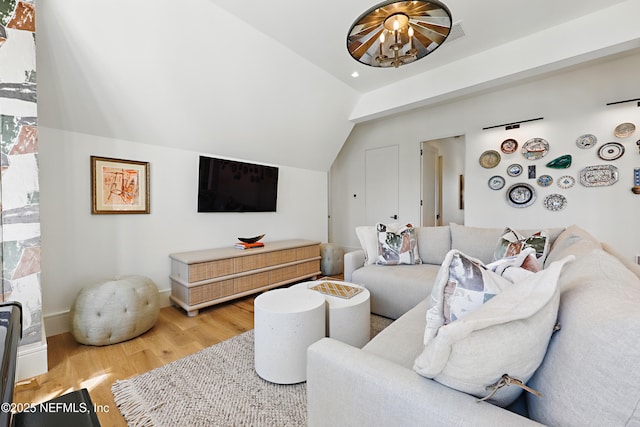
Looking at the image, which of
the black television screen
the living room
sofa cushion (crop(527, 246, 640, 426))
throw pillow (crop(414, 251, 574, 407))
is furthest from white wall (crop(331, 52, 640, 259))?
throw pillow (crop(414, 251, 574, 407))

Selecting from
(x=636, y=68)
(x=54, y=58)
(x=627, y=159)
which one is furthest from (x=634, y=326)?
(x=636, y=68)

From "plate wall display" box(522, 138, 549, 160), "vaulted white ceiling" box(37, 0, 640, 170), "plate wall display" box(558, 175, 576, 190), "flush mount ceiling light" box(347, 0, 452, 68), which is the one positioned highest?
"vaulted white ceiling" box(37, 0, 640, 170)

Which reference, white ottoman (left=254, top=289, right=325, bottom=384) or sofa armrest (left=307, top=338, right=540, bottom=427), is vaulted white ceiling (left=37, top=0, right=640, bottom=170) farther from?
sofa armrest (left=307, top=338, right=540, bottom=427)

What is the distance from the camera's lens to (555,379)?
2.17 ft

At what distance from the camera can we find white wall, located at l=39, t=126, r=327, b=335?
232cm

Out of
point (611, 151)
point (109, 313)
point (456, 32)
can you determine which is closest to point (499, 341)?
point (109, 313)

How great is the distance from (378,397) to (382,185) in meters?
4.46

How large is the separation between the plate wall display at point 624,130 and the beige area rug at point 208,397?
166 inches

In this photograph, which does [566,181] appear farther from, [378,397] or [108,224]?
[108,224]

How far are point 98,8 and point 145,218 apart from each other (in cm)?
180

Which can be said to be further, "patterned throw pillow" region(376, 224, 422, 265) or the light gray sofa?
"patterned throw pillow" region(376, 224, 422, 265)

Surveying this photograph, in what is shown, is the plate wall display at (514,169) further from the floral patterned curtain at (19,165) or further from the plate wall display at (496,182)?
the floral patterned curtain at (19,165)

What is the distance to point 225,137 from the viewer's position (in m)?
3.34

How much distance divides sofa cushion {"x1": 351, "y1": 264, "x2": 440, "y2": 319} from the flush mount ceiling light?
5.68ft
